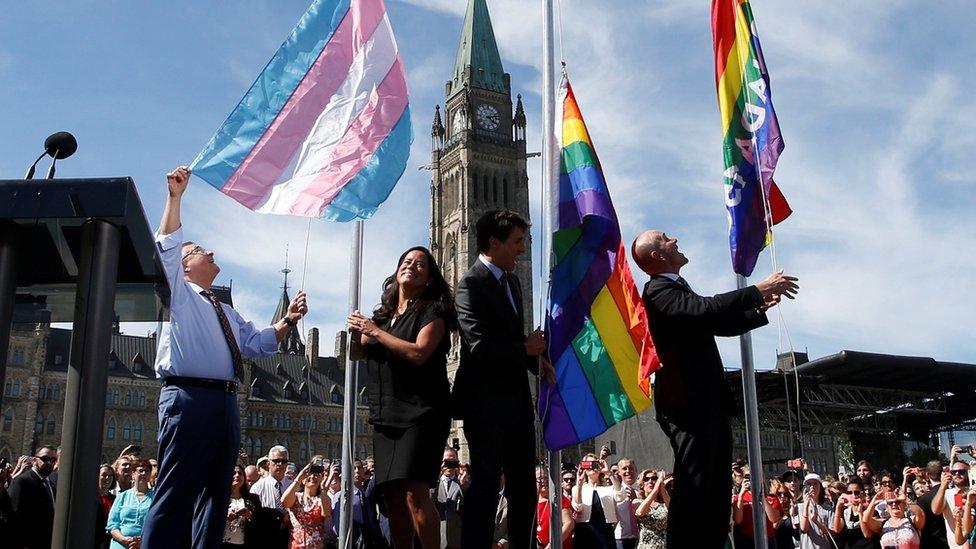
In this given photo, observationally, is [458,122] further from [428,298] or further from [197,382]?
[197,382]

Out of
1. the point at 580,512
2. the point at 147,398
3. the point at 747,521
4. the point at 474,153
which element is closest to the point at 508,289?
the point at 580,512

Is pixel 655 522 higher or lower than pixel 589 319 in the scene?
lower

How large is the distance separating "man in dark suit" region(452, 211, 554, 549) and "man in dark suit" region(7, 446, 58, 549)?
21.7 ft

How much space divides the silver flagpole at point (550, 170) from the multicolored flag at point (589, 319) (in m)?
0.06

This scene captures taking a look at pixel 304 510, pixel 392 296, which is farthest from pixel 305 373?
pixel 392 296

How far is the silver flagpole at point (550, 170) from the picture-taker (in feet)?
17.4

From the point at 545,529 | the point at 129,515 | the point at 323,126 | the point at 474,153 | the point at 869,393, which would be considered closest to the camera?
the point at 323,126

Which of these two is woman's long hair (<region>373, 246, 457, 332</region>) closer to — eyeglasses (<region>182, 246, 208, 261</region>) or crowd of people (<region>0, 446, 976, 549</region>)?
eyeglasses (<region>182, 246, 208, 261</region>)

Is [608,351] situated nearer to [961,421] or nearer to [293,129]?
[293,129]

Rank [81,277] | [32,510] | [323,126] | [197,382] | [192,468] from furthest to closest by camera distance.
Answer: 1. [32,510]
2. [323,126]
3. [197,382]
4. [192,468]
5. [81,277]

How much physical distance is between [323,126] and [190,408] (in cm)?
243

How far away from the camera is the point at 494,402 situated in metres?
4.67

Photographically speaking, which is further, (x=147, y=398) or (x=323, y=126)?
(x=147, y=398)

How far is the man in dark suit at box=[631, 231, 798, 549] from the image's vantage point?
4707mm
